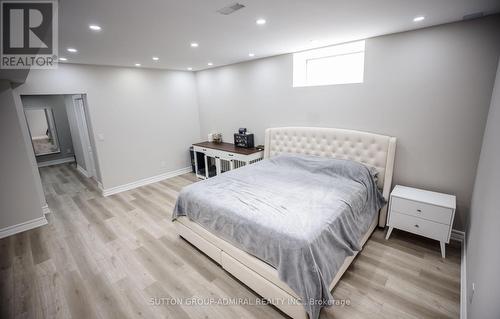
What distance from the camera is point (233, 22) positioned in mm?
2133

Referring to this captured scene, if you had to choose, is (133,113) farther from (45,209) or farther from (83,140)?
(45,209)

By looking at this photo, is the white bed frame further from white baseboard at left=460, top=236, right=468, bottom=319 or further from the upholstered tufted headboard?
white baseboard at left=460, top=236, right=468, bottom=319

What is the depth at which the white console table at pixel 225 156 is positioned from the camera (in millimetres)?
4156

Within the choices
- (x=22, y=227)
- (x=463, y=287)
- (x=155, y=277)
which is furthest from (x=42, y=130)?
(x=463, y=287)

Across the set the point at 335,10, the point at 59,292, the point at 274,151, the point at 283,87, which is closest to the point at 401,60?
the point at 335,10

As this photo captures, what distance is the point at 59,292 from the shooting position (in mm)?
2168

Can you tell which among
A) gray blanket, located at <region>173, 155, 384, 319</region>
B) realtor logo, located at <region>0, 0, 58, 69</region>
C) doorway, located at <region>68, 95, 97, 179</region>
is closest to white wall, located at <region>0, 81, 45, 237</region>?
realtor logo, located at <region>0, 0, 58, 69</region>

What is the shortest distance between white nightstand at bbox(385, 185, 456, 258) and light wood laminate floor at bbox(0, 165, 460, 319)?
0.26 metres

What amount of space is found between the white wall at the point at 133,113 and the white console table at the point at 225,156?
65 cm

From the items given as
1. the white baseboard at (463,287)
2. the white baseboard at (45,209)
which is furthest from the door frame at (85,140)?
the white baseboard at (463,287)

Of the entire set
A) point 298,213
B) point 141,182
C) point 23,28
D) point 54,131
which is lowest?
point 141,182

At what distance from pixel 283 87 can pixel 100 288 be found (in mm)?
3745

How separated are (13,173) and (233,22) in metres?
3.80

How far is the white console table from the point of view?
416 cm
